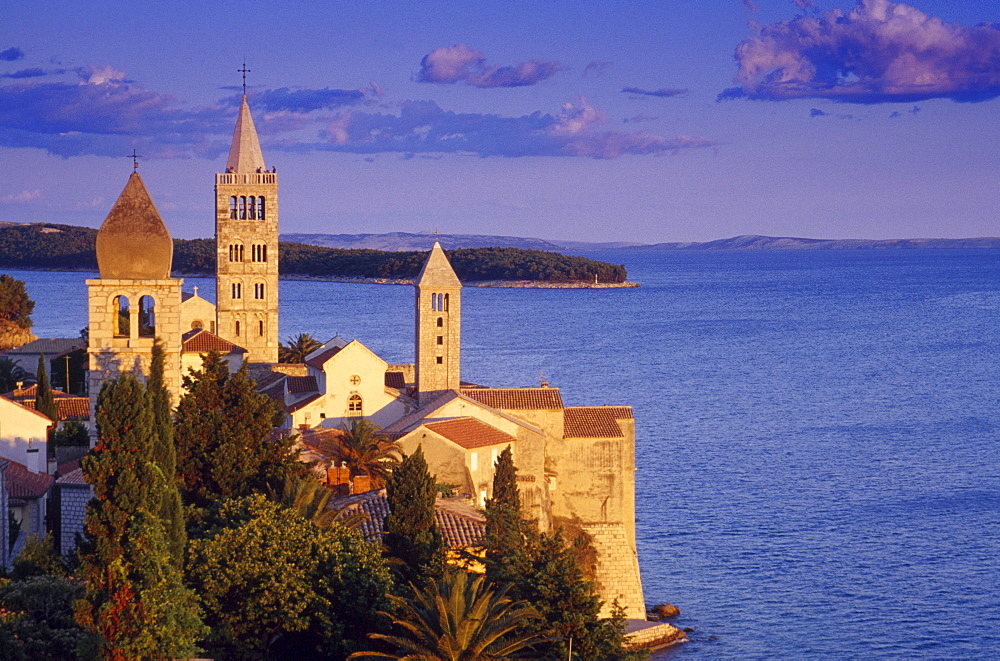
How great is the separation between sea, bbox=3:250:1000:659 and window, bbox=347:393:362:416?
9.44 metres

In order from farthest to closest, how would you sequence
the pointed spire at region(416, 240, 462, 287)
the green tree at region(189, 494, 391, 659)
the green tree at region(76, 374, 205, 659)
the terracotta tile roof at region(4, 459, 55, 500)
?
the pointed spire at region(416, 240, 462, 287) < the terracotta tile roof at region(4, 459, 55, 500) < the green tree at region(189, 494, 391, 659) < the green tree at region(76, 374, 205, 659)

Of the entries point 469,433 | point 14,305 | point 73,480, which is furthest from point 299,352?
point 73,480

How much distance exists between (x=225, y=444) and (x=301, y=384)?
63.8 ft

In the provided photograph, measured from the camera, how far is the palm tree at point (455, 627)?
16.1 m

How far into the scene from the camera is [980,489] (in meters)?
45.2

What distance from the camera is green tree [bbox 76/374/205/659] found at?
1434 centimetres

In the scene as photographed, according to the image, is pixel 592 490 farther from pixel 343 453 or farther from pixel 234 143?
pixel 234 143

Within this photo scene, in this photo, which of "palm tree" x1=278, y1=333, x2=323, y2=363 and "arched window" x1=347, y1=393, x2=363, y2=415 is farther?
"palm tree" x1=278, y1=333, x2=323, y2=363

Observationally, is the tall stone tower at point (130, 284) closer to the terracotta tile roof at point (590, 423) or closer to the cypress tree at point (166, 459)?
the cypress tree at point (166, 459)

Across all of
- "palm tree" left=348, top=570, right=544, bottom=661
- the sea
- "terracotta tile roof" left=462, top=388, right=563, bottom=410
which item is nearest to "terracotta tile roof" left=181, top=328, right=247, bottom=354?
"terracotta tile roof" left=462, top=388, right=563, bottom=410

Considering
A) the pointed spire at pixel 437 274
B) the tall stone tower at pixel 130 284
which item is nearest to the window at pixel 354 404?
the pointed spire at pixel 437 274

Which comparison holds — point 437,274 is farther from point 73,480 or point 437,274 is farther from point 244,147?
point 73,480

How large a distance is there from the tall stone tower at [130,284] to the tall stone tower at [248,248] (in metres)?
30.8

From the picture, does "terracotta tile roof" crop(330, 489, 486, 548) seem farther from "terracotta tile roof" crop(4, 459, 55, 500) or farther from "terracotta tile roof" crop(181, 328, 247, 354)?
"terracotta tile roof" crop(181, 328, 247, 354)
